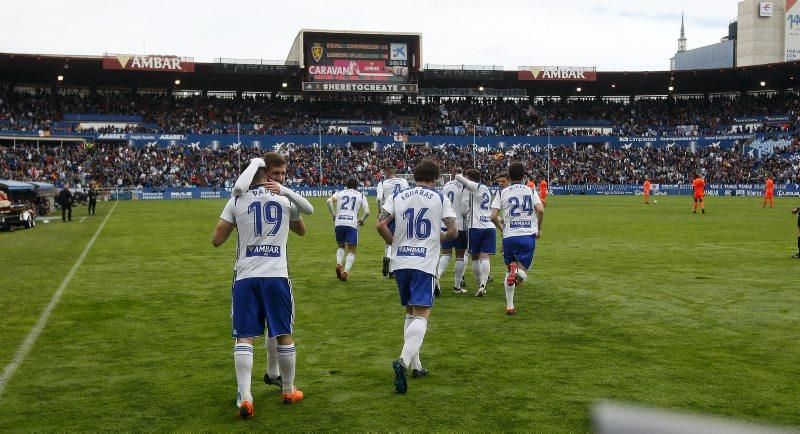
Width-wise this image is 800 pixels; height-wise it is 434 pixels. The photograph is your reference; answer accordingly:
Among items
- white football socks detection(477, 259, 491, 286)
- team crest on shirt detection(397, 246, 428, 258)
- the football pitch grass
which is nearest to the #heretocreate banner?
the football pitch grass

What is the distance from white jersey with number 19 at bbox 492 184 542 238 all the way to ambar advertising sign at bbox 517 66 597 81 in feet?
232

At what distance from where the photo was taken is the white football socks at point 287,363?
6668mm

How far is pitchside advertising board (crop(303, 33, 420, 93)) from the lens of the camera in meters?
74.2

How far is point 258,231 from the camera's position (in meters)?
6.54

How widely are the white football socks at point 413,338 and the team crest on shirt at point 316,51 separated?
69.4 metres

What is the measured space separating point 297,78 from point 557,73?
28.0 meters

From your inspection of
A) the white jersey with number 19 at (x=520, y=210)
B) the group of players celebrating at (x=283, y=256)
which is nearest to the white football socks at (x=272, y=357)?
the group of players celebrating at (x=283, y=256)

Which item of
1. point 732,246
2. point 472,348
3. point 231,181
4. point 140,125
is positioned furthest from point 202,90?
point 472,348

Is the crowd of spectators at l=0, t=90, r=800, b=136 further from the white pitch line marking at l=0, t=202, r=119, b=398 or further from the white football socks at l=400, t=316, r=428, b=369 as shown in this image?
the white football socks at l=400, t=316, r=428, b=369

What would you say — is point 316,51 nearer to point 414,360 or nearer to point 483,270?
point 483,270

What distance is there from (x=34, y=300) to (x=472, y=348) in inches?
313

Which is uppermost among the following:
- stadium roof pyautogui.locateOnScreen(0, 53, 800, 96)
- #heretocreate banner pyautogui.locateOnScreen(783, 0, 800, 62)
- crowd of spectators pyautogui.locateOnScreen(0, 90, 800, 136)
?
#heretocreate banner pyautogui.locateOnScreen(783, 0, 800, 62)

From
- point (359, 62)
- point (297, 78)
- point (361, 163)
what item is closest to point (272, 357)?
point (361, 163)

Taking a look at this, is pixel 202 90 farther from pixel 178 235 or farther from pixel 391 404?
pixel 391 404
